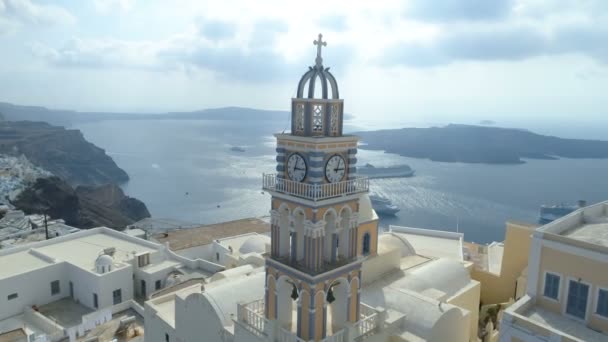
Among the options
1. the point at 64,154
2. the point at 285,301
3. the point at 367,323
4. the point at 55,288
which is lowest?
the point at 64,154

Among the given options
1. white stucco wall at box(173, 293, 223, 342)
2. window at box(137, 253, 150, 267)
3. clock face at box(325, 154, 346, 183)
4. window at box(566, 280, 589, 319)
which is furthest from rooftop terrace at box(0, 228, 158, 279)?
window at box(566, 280, 589, 319)

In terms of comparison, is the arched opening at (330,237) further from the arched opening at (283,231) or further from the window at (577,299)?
the window at (577,299)

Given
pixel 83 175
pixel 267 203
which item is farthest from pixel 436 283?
pixel 83 175

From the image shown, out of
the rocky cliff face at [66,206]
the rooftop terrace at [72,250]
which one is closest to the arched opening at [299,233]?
the rooftop terrace at [72,250]

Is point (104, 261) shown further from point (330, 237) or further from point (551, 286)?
point (551, 286)

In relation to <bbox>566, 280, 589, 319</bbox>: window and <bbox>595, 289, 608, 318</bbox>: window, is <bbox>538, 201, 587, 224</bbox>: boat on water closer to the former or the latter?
<bbox>566, 280, 589, 319</bbox>: window

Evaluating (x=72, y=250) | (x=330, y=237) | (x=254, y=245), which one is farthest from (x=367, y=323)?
(x=72, y=250)
